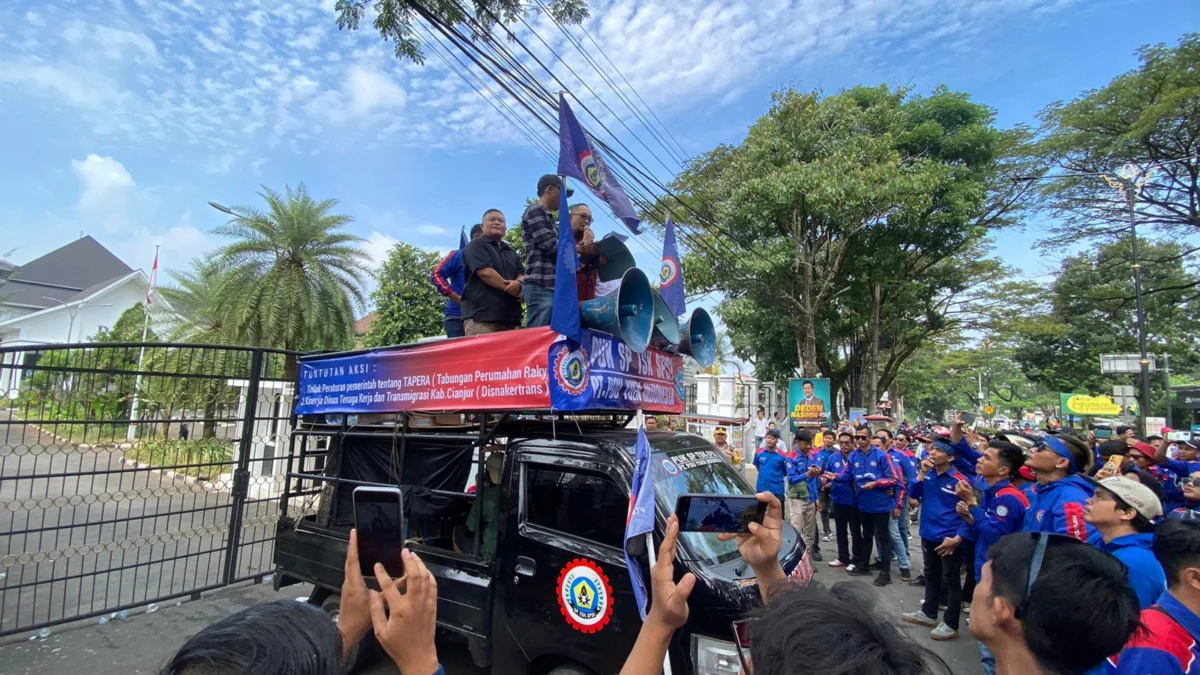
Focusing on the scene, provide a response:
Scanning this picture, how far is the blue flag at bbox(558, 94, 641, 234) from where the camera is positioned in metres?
3.77

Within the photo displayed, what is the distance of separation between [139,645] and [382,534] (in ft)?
16.0

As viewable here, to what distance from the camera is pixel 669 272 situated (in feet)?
16.6

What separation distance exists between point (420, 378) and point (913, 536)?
381 inches

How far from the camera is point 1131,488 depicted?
301cm

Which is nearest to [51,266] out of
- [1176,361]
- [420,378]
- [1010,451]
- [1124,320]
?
[420,378]

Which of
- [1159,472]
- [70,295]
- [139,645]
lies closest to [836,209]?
[1159,472]

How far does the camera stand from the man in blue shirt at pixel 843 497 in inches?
284

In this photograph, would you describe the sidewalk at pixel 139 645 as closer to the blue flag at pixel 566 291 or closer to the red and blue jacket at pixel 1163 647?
the red and blue jacket at pixel 1163 647

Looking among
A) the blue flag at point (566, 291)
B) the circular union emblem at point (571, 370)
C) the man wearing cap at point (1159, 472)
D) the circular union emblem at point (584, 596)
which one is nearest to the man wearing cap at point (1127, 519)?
the circular union emblem at point (584, 596)

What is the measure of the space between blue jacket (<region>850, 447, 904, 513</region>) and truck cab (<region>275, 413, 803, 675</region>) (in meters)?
3.46

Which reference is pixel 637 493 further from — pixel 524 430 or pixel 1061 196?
pixel 1061 196

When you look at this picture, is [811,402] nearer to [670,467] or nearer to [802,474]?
[802,474]

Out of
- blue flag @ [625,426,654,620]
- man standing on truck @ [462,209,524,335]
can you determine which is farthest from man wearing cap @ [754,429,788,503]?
blue flag @ [625,426,654,620]

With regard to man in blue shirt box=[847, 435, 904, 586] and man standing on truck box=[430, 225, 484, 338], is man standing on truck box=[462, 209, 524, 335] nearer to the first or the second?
man standing on truck box=[430, 225, 484, 338]
